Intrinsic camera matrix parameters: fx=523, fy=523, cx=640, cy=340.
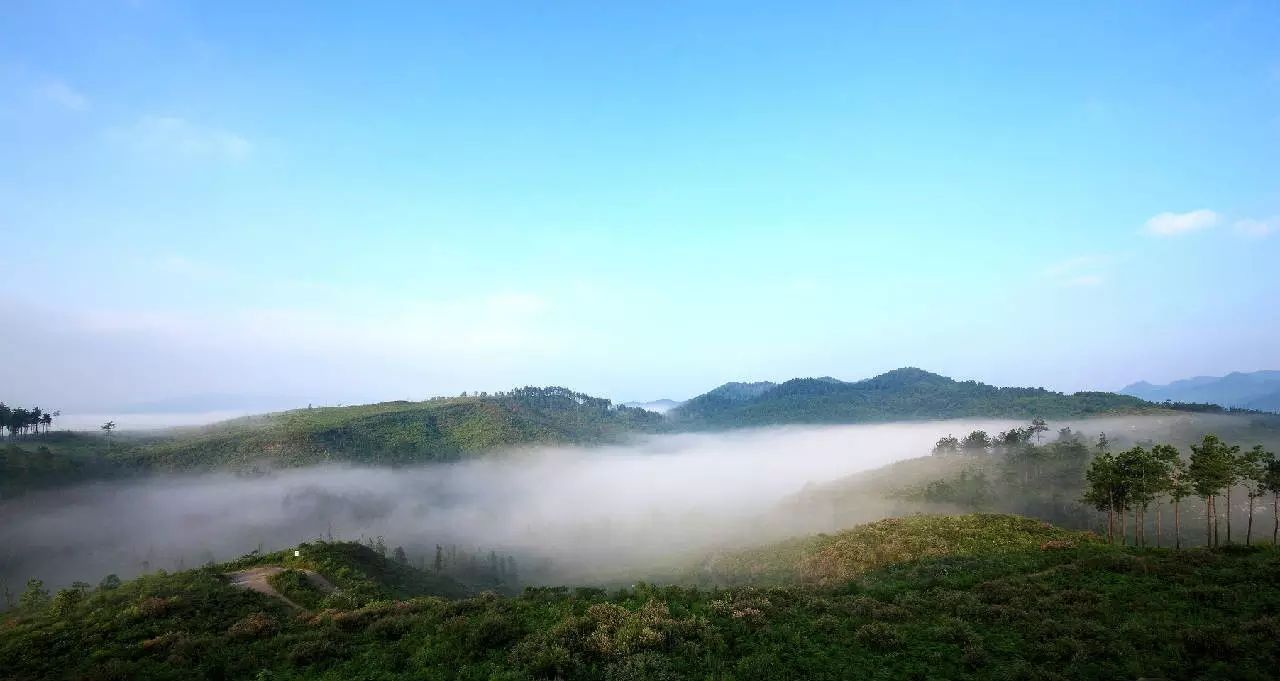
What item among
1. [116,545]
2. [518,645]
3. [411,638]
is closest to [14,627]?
[411,638]

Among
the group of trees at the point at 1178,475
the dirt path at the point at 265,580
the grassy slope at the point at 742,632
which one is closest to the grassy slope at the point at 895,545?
the group of trees at the point at 1178,475

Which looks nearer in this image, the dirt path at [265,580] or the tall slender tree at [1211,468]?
the dirt path at [265,580]

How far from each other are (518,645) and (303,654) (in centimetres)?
1042

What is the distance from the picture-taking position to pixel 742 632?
2531cm

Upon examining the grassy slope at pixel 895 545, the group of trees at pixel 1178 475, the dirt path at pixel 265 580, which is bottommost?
the grassy slope at pixel 895 545

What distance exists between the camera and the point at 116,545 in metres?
175

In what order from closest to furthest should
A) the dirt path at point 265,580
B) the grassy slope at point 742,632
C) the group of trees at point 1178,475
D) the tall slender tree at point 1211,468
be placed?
the grassy slope at point 742,632 → the dirt path at point 265,580 → the tall slender tree at point 1211,468 → the group of trees at point 1178,475

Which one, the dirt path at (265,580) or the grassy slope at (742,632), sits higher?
the grassy slope at (742,632)

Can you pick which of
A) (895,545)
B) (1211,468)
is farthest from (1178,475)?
(895,545)

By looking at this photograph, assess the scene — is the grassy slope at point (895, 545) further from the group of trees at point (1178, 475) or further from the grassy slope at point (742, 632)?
the grassy slope at point (742, 632)

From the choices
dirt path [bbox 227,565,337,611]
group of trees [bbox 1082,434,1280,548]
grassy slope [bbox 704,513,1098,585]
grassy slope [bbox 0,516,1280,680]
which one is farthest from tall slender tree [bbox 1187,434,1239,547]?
dirt path [bbox 227,565,337,611]

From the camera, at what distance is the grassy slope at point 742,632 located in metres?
20.4

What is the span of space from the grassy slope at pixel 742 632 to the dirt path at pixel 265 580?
23.5 ft

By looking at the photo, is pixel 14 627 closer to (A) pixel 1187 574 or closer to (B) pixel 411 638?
(B) pixel 411 638
